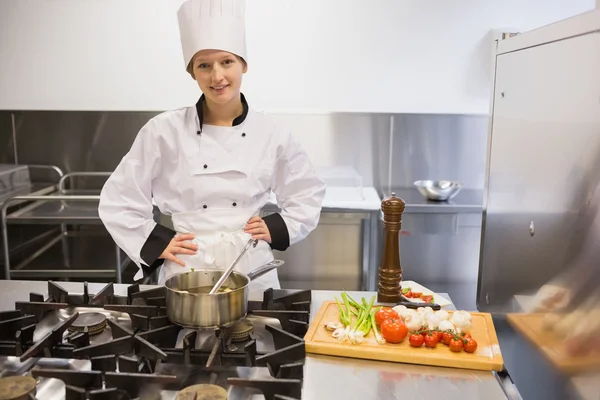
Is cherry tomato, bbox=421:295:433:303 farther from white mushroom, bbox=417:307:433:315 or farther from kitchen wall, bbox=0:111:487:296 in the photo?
kitchen wall, bbox=0:111:487:296

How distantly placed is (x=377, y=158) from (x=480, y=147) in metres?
0.49

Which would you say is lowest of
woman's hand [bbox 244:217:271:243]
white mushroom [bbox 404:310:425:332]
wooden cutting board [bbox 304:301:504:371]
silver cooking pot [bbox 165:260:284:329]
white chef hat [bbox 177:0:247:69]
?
wooden cutting board [bbox 304:301:504:371]

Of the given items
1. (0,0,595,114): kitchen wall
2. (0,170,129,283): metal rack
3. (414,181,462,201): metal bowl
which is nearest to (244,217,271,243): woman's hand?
(0,170,129,283): metal rack

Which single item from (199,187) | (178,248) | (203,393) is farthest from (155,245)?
(203,393)

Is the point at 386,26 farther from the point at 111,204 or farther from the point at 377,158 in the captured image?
the point at 111,204

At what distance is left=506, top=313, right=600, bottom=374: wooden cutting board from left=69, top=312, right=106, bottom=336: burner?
2.49ft

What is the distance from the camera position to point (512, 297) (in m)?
1.10

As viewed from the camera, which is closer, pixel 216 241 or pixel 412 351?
pixel 412 351

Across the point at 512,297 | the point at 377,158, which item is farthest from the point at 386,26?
the point at 512,297

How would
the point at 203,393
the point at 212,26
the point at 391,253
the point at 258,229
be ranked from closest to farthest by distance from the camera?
the point at 203,393
the point at 391,253
the point at 212,26
the point at 258,229

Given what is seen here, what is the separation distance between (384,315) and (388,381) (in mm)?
166

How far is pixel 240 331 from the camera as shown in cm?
97

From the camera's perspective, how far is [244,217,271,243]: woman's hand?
1403 mm

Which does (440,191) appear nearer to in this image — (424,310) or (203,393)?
(424,310)
